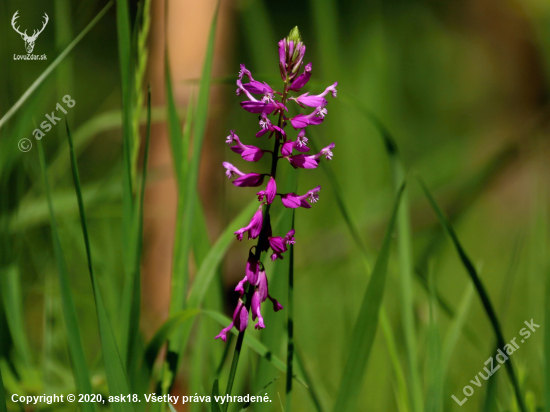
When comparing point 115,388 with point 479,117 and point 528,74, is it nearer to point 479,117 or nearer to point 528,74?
point 528,74

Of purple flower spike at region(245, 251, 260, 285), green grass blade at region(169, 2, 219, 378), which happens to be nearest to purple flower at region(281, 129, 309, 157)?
purple flower spike at region(245, 251, 260, 285)

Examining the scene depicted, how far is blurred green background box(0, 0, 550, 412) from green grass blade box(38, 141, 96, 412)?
0.09 meters

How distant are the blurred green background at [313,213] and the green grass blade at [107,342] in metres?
0.09

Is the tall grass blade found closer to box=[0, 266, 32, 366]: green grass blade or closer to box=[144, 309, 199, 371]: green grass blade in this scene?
box=[144, 309, 199, 371]: green grass blade

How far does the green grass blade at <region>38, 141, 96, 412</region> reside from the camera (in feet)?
1.51

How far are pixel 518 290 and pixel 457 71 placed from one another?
1.75m

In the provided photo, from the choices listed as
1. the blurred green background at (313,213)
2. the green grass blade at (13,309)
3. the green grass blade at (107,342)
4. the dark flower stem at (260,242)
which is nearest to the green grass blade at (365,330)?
the blurred green background at (313,213)

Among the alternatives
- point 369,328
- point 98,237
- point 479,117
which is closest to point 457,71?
point 479,117

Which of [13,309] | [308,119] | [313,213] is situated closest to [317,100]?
[308,119]

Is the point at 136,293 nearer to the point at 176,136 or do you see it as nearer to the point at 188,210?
the point at 188,210

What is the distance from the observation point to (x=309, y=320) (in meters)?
1.01

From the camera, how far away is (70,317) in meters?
0.47

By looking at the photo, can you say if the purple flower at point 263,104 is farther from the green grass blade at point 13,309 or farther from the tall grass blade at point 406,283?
the green grass blade at point 13,309

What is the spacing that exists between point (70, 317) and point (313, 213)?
1.72 metres
